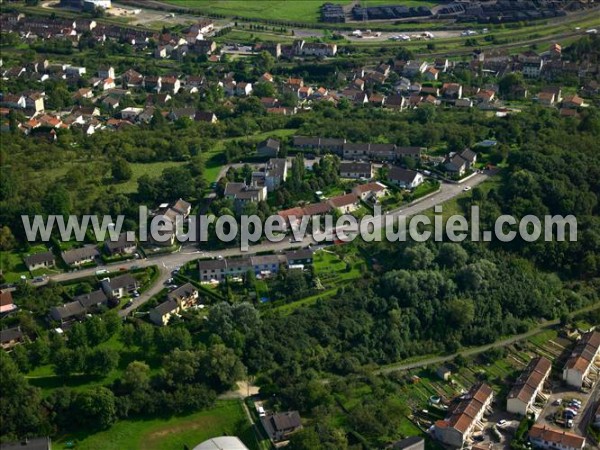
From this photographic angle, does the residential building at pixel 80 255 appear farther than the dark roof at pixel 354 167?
No

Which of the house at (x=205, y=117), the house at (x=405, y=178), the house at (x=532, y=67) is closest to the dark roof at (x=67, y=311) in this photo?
the house at (x=405, y=178)

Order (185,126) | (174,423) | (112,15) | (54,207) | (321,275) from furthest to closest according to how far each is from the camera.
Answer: (112,15)
(185,126)
(54,207)
(321,275)
(174,423)

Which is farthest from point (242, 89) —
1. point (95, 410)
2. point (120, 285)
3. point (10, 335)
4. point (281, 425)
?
point (281, 425)

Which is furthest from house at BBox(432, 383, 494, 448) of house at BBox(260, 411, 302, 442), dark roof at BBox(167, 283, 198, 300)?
dark roof at BBox(167, 283, 198, 300)

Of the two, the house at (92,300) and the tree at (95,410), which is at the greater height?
the house at (92,300)

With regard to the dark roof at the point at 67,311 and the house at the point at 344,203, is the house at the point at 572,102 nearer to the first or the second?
the house at the point at 344,203

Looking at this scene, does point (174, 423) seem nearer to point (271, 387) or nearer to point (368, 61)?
point (271, 387)

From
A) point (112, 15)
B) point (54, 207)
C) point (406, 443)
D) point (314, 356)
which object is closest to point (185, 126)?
point (54, 207)
